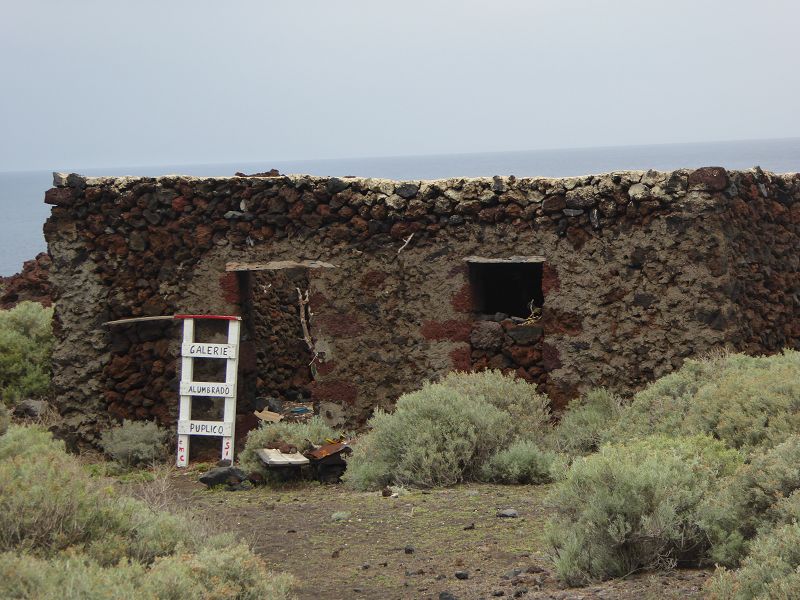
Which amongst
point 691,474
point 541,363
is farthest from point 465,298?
point 691,474

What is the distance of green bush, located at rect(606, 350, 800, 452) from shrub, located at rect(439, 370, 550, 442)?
2.54ft

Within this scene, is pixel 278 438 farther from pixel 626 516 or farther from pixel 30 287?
pixel 30 287

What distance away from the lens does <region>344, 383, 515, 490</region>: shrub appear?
9.70 meters

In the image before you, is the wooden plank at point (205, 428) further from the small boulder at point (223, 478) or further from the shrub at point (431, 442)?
the shrub at point (431, 442)

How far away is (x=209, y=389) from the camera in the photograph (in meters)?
12.8

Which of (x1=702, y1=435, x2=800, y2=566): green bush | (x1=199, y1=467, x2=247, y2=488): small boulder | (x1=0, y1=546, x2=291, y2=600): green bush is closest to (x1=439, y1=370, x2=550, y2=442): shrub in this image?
(x1=199, y1=467, x2=247, y2=488): small boulder

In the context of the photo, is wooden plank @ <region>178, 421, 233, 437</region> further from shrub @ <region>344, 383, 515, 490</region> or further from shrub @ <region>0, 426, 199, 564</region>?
shrub @ <region>0, 426, 199, 564</region>

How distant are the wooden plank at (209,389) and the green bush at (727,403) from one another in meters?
4.36

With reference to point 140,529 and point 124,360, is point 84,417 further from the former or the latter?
point 140,529

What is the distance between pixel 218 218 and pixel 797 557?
8558mm

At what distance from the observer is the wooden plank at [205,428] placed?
500 inches

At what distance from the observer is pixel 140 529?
21.6 ft

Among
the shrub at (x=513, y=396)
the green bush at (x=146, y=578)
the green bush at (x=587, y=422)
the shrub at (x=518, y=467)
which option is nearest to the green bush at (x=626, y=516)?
the green bush at (x=146, y=578)

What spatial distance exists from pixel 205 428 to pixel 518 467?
432cm
